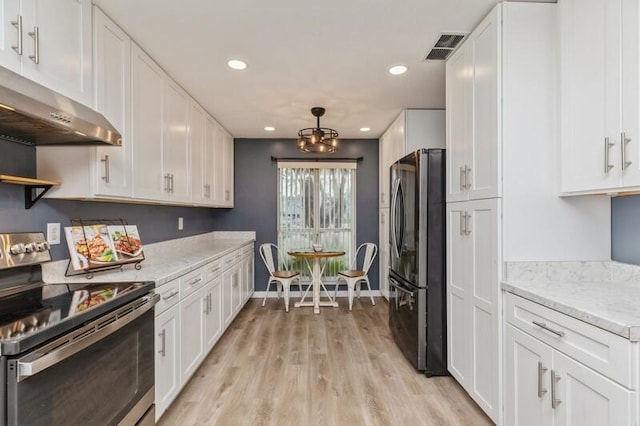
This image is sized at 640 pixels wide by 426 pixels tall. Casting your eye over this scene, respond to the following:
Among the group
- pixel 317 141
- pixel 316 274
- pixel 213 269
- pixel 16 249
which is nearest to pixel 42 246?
pixel 16 249

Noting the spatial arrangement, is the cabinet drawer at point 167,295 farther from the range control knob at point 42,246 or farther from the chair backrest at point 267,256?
the chair backrest at point 267,256

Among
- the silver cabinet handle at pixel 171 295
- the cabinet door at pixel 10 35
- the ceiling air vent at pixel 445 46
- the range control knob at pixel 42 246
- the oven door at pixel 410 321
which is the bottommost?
the oven door at pixel 410 321

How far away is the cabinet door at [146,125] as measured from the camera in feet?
7.47

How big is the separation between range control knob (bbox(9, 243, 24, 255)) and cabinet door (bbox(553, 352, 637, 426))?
254 cm

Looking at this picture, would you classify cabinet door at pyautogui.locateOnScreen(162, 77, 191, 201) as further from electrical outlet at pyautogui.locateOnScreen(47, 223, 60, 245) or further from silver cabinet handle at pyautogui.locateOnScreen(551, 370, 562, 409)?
silver cabinet handle at pyautogui.locateOnScreen(551, 370, 562, 409)

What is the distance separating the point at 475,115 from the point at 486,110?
5.1 inches

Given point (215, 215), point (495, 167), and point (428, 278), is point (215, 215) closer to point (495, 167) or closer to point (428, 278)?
point (428, 278)

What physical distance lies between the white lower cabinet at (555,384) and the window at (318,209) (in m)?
3.54

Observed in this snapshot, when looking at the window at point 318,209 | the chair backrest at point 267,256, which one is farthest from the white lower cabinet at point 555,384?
the window at point 318,209

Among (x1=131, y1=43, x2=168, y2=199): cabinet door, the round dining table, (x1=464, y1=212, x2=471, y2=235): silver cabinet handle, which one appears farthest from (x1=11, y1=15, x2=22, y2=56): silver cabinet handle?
the round dining table

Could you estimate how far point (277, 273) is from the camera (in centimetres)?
454

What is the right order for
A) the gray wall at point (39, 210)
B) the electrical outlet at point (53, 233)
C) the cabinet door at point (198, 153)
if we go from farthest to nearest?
the cabinet door at point (198, 153), the electrical outlet at point (53, 233), the gray wall at point (39, 210)

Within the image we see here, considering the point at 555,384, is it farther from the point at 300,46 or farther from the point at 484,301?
the point at 300,46

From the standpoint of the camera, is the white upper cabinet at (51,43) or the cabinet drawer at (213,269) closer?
the white upper cabinet at (51,43)
